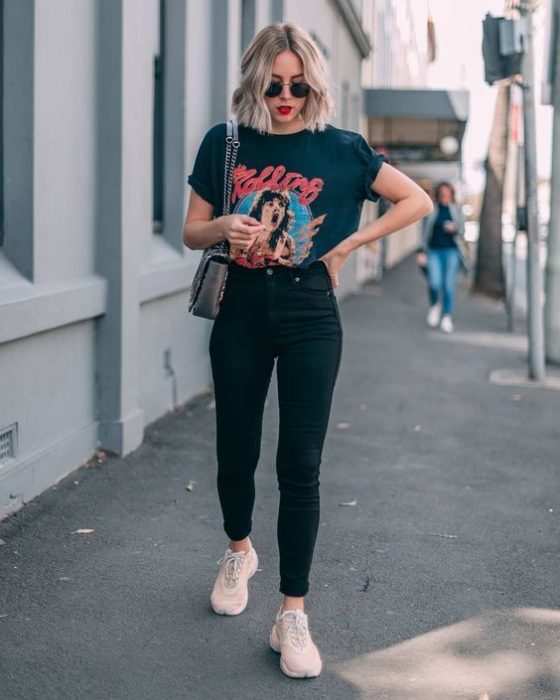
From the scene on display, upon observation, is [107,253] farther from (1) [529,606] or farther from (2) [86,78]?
(1) [529,606]

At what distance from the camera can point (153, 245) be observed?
9008mm

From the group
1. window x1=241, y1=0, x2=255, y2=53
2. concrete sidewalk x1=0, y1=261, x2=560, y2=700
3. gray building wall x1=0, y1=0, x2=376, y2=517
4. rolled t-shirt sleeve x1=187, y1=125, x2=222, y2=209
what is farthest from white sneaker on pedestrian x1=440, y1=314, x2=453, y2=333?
rolled t-shirt sleeve x1=187, y1=125, x2=222, y2=209

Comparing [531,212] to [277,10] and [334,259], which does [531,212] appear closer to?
[277,10]

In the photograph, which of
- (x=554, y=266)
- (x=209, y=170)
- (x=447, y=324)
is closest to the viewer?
(x=209, y=170)

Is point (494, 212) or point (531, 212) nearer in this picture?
point (531, 212)

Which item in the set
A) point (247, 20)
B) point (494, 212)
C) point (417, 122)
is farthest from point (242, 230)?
point (417, 122)

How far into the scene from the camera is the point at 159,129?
949 cm

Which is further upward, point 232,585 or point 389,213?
point 389,213

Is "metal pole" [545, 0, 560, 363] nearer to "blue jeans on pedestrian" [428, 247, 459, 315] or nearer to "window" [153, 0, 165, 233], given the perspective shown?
"blue jeans on pedestrian" [428, 247, 459, 315]

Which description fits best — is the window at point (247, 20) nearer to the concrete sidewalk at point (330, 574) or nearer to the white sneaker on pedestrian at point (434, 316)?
the concrete sidewalk at point (330, 574)

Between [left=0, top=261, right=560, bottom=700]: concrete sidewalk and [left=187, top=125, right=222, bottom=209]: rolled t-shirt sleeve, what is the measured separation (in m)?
1.51

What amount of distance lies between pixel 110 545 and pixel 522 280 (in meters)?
30.8

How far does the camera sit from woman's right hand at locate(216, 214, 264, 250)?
4.00m

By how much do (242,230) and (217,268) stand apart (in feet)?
0.73
